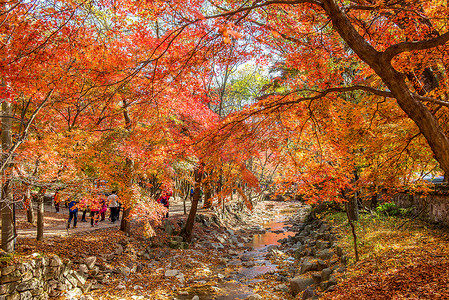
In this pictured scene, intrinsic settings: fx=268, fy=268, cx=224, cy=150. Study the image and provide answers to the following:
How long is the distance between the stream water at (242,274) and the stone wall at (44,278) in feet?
10.2

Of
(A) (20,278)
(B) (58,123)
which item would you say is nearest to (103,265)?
(A) (20,278)

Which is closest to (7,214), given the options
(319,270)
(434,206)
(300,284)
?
(300,284)

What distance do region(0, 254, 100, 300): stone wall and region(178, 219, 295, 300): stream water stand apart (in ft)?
10.2

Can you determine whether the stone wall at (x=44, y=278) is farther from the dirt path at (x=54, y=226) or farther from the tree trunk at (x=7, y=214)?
the dirt path at (x=54, y=226)

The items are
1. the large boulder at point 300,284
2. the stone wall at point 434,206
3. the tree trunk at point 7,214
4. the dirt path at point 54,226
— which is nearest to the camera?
the tree trunk at point 7,214

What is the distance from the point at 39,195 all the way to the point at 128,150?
2.70 metres

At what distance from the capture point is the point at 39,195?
24.7ft

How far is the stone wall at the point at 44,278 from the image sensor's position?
19.5 feet

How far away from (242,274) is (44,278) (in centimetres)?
615

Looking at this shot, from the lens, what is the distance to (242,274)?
32.1 feet

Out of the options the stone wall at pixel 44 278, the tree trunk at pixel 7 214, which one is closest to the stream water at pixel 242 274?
the stone wall at pixel 44 278

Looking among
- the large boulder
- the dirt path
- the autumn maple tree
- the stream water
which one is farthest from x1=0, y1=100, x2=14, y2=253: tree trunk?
the large boulder

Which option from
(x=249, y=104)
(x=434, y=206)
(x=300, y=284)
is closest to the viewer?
(x=249, y=104)

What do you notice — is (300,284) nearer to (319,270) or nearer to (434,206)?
(319,270)
